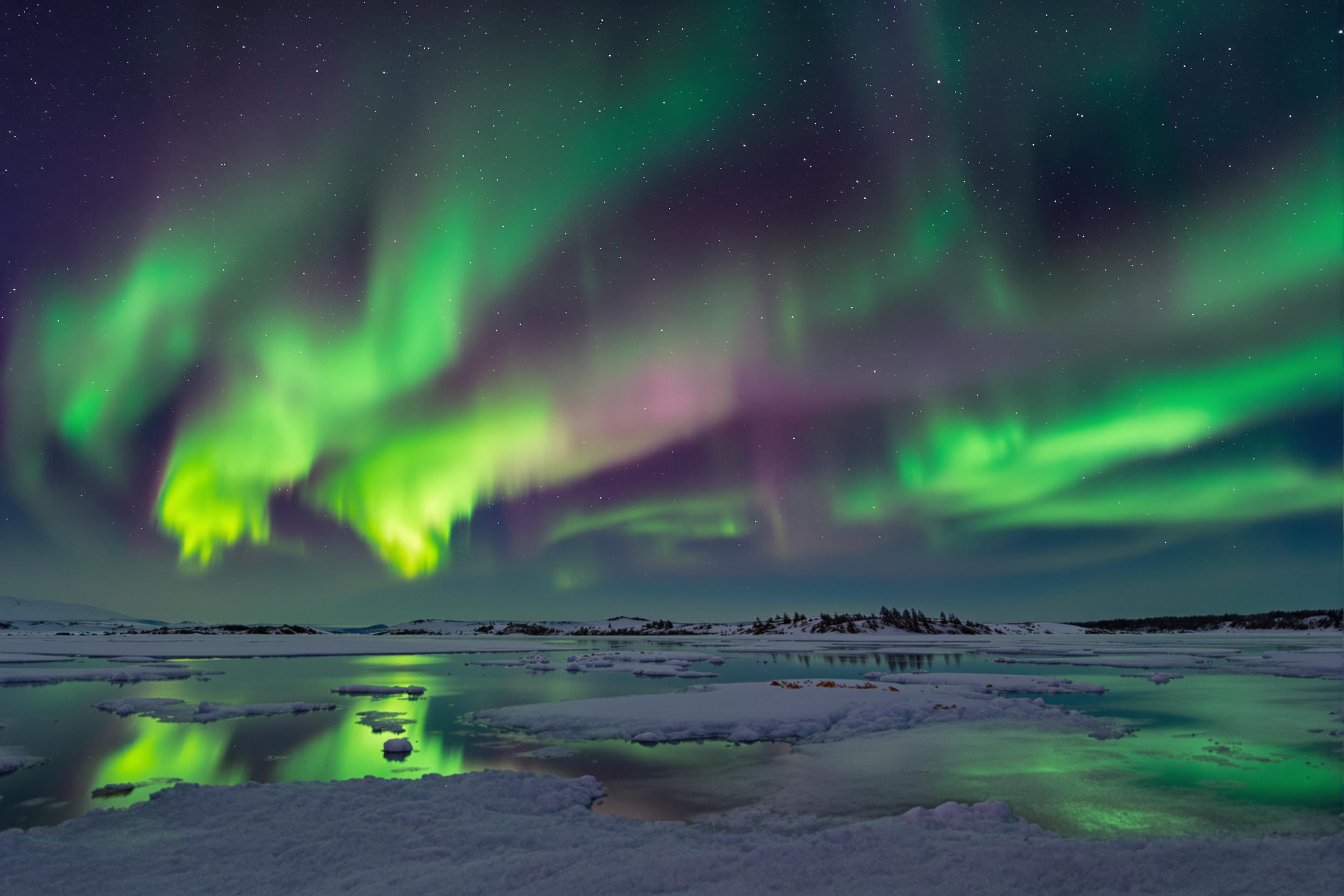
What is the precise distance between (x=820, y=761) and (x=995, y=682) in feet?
74.9

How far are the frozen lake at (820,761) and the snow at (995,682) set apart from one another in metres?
1.69

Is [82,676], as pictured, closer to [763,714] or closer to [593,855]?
[763,714]

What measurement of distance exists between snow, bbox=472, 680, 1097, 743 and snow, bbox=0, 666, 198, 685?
29.4m

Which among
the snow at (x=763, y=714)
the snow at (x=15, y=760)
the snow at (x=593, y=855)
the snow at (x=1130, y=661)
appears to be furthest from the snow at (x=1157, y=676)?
the snow at (x=15, y=760)

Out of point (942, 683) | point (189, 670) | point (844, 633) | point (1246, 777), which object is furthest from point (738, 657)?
point (844, 633)

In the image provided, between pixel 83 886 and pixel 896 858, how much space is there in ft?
34.1

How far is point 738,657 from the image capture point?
70125mm

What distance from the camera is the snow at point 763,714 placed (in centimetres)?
2072

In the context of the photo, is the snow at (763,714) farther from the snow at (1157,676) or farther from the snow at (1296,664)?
the snow at (1296,664)

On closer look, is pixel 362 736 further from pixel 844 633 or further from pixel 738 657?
pixel 844 633

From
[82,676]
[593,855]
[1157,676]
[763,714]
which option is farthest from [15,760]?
[1157,676]

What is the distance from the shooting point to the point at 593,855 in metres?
9.70

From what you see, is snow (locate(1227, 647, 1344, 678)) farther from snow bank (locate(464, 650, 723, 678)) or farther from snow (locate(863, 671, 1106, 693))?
snow bank (locate(464, 650, 723, 678))

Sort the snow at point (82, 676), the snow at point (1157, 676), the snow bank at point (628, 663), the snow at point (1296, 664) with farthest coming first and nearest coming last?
the snow bank at point (628, 663)
the snow at point (1296, 664)
the snow at point (82, 676)
the snow at point (1157, 676)
